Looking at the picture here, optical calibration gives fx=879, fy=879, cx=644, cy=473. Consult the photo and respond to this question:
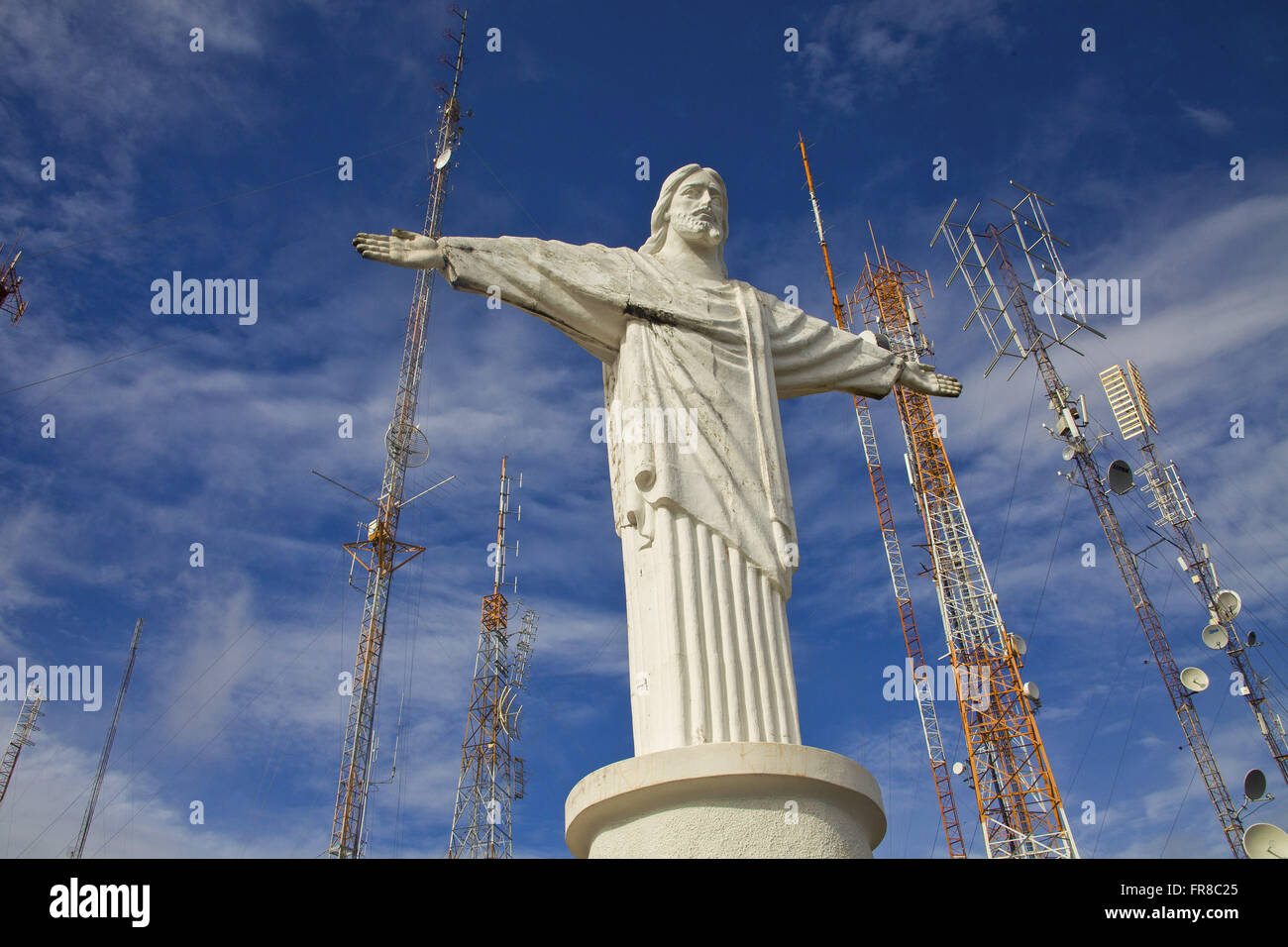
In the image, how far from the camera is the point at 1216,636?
90.2 ft

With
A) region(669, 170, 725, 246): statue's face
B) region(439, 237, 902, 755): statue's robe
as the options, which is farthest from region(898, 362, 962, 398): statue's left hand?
→ region(669, 170, 725, 246): statue's face

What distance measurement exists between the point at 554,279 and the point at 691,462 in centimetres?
168

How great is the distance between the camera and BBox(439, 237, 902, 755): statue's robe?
5.21 m

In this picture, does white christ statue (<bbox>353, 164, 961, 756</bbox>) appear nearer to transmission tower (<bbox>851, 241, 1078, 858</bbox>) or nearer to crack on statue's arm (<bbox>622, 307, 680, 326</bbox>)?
crack on statue's arm (<bbox>622, 307, 680, 326</bbox>)

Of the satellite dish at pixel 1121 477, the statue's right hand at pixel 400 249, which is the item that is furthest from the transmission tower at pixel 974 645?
the statue's right hand at pixel 400 249

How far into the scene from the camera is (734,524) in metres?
5.72

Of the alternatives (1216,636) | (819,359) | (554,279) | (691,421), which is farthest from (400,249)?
(1216,636)

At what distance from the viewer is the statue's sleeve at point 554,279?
6.07 m

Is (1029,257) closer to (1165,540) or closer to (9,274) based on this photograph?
(1165,540)

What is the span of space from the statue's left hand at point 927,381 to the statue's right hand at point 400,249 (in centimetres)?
409

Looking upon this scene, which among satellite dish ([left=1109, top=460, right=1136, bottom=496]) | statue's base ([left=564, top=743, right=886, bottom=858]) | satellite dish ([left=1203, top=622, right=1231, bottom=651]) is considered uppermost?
satellite dish ([left=1109, top=460, right=1136, bottom=496])
